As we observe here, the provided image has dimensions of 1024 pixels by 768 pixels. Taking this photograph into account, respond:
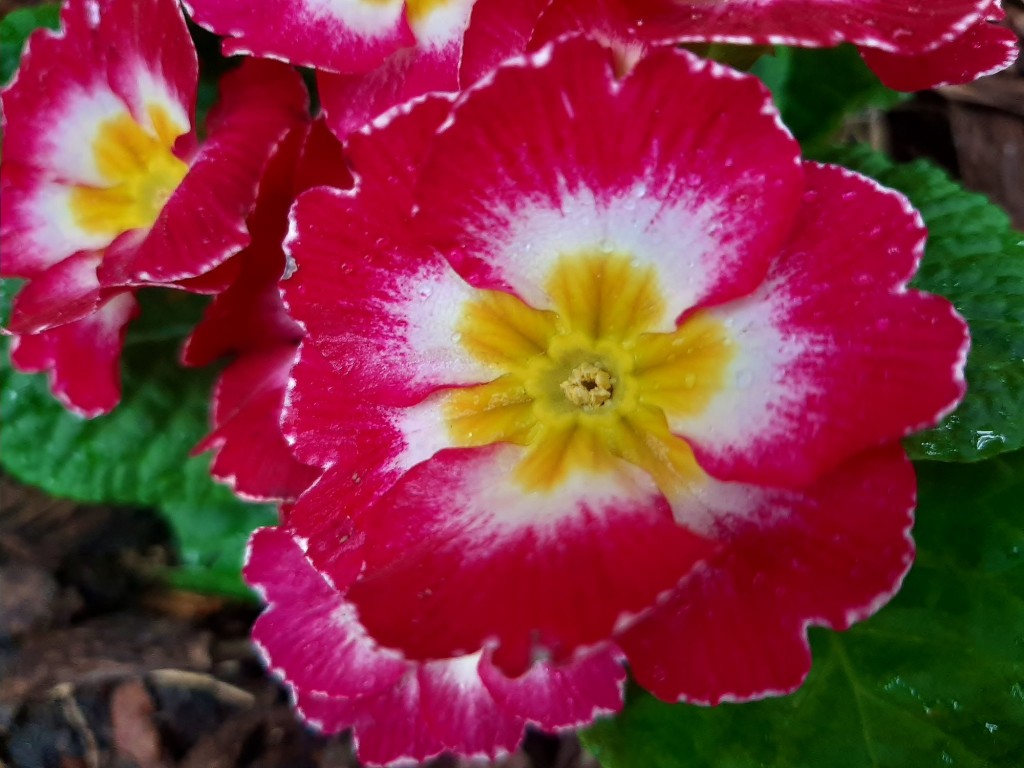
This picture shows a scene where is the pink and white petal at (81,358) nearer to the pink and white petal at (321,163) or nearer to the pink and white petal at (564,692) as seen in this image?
the pink and white petal at (321,163)

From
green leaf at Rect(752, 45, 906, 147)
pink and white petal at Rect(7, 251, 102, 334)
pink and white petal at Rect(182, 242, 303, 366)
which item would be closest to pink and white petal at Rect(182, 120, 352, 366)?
pink and white petal at Rect(182, 242, 303, 366)

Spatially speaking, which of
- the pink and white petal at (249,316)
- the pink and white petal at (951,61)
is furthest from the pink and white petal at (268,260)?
the pink and white petal at (951,61)

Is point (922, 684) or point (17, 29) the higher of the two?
point (17, 29)

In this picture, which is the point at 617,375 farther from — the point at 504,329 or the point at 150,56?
the point at 150,56

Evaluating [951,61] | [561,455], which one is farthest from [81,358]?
[951,61]

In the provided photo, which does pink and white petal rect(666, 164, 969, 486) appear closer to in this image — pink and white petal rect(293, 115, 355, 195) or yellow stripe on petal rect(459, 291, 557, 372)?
yellow stripe on petal rect(459, 291, 557, 372)

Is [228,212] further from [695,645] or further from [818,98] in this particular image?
[818,98]

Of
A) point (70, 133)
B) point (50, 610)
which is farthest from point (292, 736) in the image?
point (70, 133)

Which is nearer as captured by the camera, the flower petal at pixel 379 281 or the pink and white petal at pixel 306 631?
the flower petal at pixel 379 281
